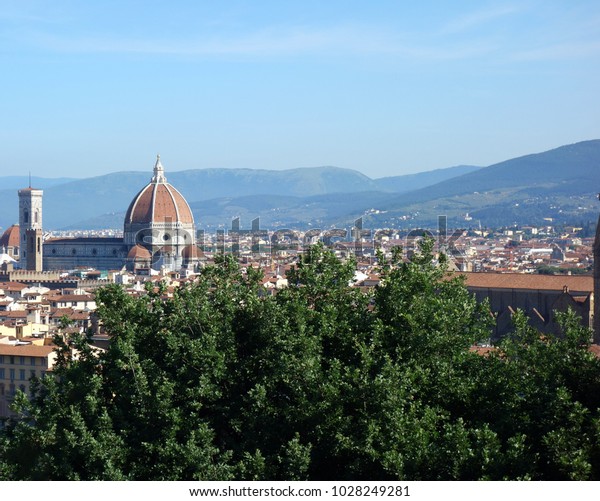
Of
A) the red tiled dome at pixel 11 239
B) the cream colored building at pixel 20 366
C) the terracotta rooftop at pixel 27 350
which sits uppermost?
the terracotta rooftop at pixel 27 350

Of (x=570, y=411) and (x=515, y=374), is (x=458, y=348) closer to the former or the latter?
(x=515, y=374)

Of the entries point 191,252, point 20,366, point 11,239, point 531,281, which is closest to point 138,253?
point 191,252

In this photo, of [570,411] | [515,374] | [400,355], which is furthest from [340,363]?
[570,411]

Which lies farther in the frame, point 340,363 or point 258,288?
point 258,288

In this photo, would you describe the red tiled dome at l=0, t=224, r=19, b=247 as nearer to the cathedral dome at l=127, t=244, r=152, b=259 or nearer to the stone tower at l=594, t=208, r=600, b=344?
the cathedral dome at l=127, t=244, r=152, b=259

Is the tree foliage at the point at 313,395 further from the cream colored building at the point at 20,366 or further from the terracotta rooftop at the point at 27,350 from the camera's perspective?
the terracotta rooftop at the point at 27,350

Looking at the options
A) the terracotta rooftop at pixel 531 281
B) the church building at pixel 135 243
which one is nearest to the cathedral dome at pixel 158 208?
the church building at pixel 135 243

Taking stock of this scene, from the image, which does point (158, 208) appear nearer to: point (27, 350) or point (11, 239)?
point (11, 239)

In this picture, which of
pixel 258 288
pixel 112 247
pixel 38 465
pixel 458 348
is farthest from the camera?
pixel 112 247
